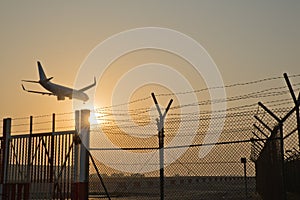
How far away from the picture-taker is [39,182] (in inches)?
496

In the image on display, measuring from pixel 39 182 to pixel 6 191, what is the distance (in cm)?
166

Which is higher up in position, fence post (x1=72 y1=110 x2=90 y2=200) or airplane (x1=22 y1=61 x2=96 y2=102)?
airplane (x1=22 y1=61 x2=96 y2=102)

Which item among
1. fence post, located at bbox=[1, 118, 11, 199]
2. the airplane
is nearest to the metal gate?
fence post, located at bbox=[1, 118, 11, 199]

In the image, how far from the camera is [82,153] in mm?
12141

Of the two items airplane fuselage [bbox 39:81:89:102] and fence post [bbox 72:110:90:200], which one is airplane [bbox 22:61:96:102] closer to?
airplane fuselage [bbox 39:81:89:102]

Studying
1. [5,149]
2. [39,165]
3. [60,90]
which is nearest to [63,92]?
[60,90]

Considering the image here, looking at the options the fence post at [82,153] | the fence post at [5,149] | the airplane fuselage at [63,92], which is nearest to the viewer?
the fence post at [82,153]

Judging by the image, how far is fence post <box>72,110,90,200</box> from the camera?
465 inches

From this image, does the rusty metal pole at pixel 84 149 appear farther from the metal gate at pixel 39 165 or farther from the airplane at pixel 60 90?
the airplane at pixel 60 90

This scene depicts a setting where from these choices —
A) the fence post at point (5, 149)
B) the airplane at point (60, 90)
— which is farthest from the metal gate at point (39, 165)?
the airplane at point (60, 90)

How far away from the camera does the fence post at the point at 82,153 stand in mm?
11820

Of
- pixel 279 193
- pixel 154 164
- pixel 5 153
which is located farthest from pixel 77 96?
pixel 279 193

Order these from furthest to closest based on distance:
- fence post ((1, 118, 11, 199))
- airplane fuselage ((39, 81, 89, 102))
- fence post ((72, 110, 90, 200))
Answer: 1. airplane fuselage ((39, 81, 89, 102))
2. fence post ((1, 118, 11, 199))
3. fence post ((72, 110, 90, 200))

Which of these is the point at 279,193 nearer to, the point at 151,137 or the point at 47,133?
the point at 151,137
